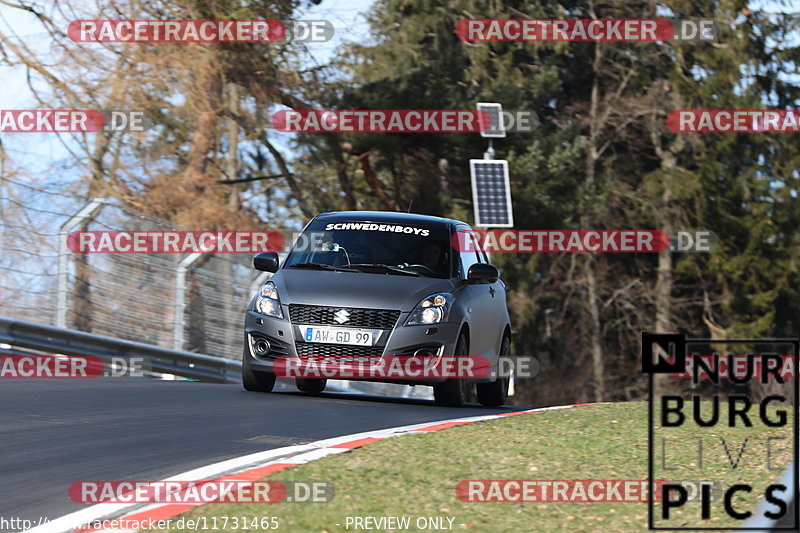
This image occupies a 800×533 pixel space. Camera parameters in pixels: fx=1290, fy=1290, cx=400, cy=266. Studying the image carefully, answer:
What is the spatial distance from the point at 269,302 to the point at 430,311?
1507mm

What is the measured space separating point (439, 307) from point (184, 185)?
23.8 metres

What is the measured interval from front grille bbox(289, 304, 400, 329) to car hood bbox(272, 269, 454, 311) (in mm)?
46

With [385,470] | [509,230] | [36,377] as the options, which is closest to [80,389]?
[36,377]

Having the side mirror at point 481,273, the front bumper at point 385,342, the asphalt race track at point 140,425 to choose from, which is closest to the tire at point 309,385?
the asphalt race track at point 140,425

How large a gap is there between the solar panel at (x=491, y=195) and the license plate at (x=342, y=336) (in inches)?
583

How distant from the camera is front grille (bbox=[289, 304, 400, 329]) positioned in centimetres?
1162

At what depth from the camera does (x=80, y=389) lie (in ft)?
39.8

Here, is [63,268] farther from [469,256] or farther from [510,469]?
[510,469]

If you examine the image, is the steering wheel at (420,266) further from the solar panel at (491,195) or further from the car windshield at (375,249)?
the solar panel at (491,195)

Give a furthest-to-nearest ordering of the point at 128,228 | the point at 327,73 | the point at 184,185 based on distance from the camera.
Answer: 1. the point at 327,73
2. the point at 184,185
3. the point at 128,228

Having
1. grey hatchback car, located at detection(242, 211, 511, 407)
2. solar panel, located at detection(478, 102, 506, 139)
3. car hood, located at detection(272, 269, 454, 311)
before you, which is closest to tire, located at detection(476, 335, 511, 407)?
grey hatchback car, located at detection(242, 211, 511, 407)

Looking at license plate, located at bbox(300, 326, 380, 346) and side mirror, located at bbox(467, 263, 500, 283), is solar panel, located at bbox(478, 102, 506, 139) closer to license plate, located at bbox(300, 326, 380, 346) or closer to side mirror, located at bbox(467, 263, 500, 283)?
side mirror, located at bbox(467, 263, 500, 283)

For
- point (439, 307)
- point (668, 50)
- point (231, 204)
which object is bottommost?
point (439, 307)

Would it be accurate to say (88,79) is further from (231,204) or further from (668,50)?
(668,50)
